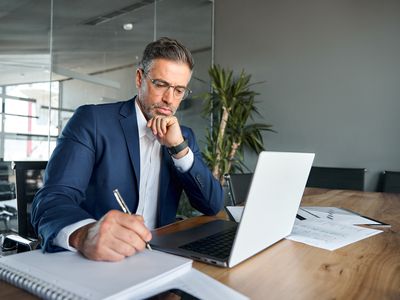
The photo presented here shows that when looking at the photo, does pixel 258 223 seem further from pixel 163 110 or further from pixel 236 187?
pixel 236 187

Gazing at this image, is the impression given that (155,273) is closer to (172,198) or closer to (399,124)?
(172,198)

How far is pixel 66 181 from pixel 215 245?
463 millimetres

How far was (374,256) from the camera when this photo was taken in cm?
81

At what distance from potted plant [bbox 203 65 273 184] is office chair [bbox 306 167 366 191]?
0.68 m

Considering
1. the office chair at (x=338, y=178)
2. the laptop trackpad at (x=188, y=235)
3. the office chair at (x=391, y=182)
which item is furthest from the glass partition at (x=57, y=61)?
the office chair at (x=391, y=182)

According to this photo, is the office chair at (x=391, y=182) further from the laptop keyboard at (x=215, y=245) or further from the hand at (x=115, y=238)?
the hand at (x=115, y=238)

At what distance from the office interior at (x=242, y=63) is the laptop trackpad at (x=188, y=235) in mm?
2333

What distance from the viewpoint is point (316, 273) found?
68 cm

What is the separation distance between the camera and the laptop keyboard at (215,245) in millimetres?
732

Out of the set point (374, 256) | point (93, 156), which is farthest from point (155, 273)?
point (93, 156)

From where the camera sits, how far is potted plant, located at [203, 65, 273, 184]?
385 centimetres

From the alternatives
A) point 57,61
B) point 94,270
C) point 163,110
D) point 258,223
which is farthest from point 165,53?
point 57,61

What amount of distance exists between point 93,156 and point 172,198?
361 mm

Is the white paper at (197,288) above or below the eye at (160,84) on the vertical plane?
below
